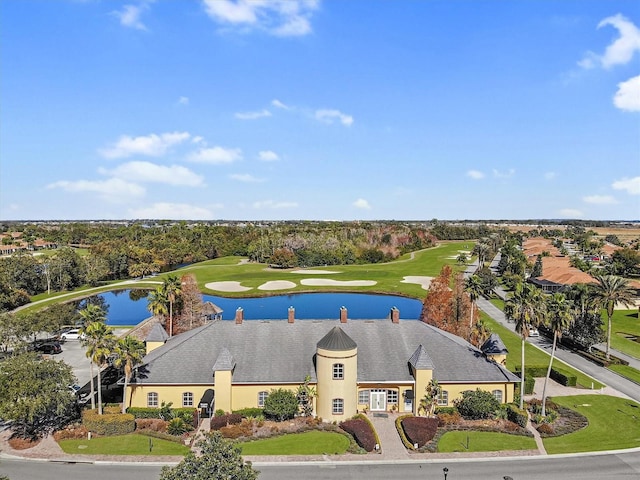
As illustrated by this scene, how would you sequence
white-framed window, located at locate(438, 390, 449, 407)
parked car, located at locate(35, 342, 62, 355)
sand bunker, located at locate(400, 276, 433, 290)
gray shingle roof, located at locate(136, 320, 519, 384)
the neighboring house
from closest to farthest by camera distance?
the neighboring house < gray shingle roof, located at locate(136, 320, 519, 384) < white-framed window, located at locate(438, 390, 449, 407) < parked car, located at locate(35, 342, 62, 355) < sand bunker, located at locate(400, 276, 433, 290)

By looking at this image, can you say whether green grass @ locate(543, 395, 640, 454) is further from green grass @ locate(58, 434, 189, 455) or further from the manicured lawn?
green grass @ locate(58, 434, 189, 455)

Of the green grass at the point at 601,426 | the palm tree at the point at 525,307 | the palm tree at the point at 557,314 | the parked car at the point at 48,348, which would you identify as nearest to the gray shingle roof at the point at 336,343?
the palm tree at the point at 525,307

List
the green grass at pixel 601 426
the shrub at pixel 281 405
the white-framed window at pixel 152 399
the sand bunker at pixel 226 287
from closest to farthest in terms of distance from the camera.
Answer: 1. the green grass at pixel 601 426
2. the shrub at pixel 281 405
3. the white-framed window at pixel 152 399
4. the sand bunker at pixel 226 287

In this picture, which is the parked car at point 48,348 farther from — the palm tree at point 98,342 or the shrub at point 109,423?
the palm tree at point 98,342

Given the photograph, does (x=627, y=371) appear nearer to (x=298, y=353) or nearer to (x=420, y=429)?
(x=420, y=429)

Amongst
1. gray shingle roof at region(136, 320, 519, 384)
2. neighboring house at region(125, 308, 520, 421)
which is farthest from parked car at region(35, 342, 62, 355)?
gray shingle roof at region(136, 320, 519, 384)

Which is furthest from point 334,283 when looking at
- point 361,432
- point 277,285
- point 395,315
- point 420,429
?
point 361,432
